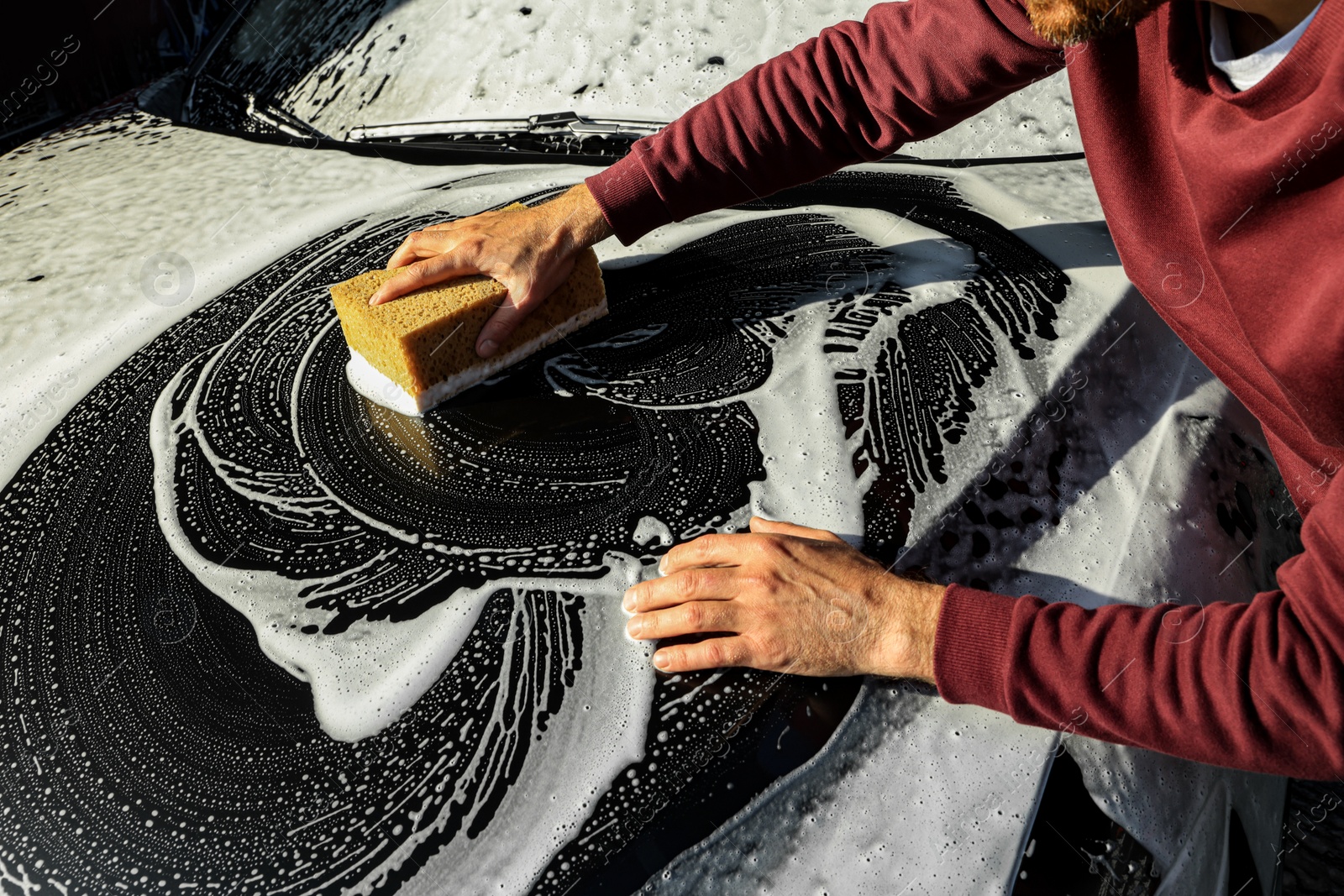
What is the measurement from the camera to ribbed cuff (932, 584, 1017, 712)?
2.71 feet

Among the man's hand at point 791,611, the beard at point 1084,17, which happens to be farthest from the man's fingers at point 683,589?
the beard at point 1084,17

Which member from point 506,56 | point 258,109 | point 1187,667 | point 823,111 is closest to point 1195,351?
point 1187,667

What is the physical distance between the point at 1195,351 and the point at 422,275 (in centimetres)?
94

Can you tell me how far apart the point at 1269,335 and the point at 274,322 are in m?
1.23

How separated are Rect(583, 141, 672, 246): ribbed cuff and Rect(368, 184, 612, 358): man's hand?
0.05ft

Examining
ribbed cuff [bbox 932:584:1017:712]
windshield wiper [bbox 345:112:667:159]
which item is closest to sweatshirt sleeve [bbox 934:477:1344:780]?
ribbed cuff [bbox 932:584:1017:712]

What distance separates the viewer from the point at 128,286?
1.38 meters

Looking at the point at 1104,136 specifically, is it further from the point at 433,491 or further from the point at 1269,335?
the point at 433,491

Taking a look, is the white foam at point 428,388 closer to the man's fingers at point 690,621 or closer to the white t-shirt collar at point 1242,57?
the man's fingers at point 690,621

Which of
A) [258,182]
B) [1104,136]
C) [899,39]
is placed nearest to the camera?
[1104,136]

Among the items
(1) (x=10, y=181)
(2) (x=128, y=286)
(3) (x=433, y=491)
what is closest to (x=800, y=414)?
(3) (x=433, y=491)

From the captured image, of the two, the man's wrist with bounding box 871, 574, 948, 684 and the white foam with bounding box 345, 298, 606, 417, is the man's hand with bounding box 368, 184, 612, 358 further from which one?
the man's wrist with bounding box 871, 574, 948, 684

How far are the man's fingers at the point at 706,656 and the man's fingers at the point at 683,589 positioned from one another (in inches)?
1.9

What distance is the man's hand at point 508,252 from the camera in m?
1.19
